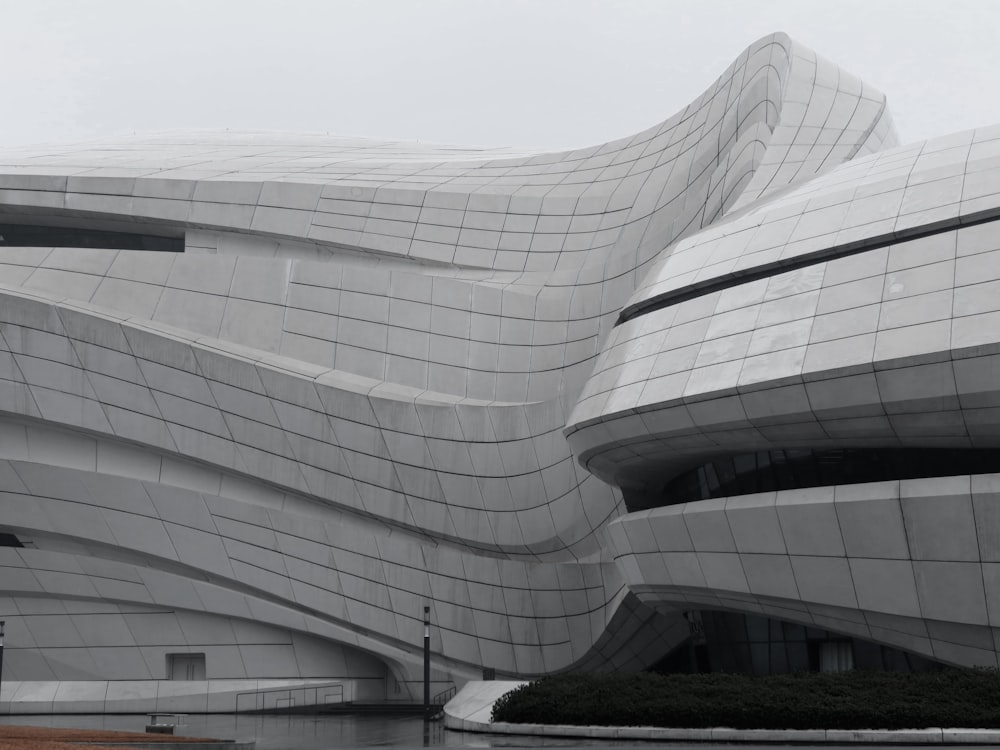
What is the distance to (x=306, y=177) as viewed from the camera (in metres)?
39.9

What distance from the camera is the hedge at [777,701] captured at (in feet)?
60.5

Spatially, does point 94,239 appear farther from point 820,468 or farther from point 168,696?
point 820,468

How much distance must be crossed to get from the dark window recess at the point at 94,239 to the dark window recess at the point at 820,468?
19.9 m

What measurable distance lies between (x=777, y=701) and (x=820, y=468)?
6.35 metres

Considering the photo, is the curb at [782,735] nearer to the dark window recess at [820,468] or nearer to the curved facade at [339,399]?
the dark window recess at [820,468]

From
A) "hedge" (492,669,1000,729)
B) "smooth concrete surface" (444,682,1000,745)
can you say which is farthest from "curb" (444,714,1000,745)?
"hedge" (492,669,1000,729)

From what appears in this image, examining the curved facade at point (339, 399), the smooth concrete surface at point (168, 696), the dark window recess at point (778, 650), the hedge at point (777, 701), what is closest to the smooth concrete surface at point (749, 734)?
the hedge at point (777, 701)

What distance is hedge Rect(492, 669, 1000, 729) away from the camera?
1845 centimetres

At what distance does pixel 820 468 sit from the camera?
80.1 feet

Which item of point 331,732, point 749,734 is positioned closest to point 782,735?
point 749,734

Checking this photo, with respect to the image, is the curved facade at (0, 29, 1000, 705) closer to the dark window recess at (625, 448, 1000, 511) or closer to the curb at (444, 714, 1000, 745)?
the dark window recess at (625, 448, 1000, 511)

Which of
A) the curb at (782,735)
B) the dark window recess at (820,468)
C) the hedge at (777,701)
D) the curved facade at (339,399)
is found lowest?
the curb at (782,735)

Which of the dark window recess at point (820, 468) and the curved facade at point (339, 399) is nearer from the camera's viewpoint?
the dark window recess at point (820, 468)

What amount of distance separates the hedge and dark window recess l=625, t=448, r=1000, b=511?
159 inches
